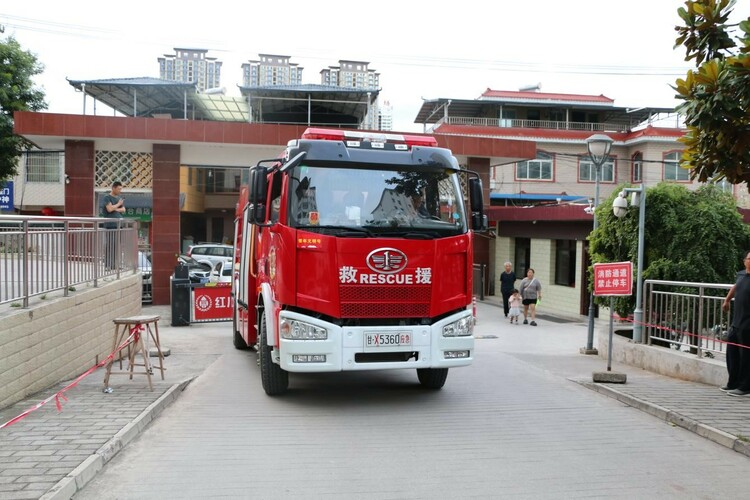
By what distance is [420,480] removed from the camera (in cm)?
508

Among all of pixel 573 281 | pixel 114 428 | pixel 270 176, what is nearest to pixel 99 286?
pixel 270 176

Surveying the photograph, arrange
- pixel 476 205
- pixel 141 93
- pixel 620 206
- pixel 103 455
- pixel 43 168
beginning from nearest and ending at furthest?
pixel 103 455, pixel 476 205, pixel 620 206, pixel 141 93, pixel 43 168

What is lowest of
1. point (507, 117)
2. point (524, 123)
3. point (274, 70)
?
point (524, 123)

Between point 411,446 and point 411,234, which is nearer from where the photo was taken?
point 411,446

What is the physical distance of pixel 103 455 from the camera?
17.4ft

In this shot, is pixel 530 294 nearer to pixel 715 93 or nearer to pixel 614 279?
pixel 614 279

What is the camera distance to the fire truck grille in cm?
713

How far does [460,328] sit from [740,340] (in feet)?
11.3

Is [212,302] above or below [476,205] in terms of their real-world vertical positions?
below

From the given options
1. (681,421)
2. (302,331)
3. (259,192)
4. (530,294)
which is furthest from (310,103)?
(681,421)

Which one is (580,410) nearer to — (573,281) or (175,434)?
(175,434)

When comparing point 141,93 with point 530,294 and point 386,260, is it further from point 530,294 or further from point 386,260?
point 386,260

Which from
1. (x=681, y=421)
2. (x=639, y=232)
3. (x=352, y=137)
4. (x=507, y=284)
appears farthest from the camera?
(x=507, y=284)

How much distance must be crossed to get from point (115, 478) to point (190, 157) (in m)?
17.5
